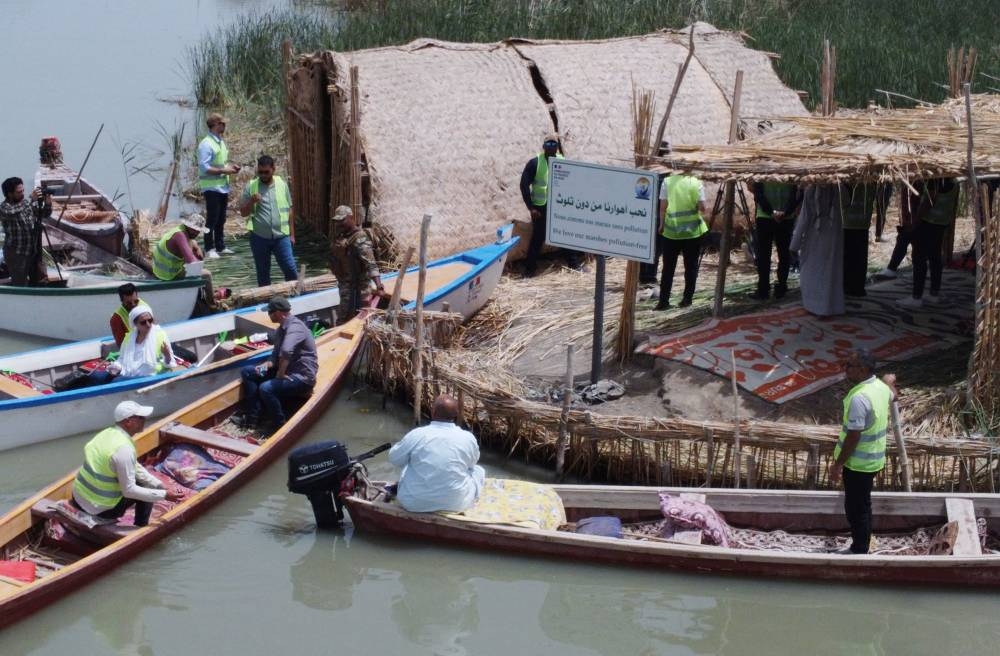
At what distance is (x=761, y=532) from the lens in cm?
897

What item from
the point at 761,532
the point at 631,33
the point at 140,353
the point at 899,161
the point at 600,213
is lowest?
the point at 761,532

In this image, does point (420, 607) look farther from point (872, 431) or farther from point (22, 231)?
point (22, 231)

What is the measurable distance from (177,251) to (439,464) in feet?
18.8

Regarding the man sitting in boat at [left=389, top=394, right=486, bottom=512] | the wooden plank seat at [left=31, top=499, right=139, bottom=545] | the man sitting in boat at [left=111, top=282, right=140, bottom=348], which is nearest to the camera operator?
the man sitting in boat at [left=111, top=282, right=140, bottom=348]

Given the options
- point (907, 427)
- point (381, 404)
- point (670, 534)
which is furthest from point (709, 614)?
point (381, 404)

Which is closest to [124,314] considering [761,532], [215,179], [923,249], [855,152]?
[215,179]

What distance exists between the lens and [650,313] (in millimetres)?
12586

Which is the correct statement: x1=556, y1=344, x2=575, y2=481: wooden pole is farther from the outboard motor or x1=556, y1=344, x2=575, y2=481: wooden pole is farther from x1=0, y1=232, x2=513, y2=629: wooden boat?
x1=0, y1=232, x2=513, y2=629: wooden boat

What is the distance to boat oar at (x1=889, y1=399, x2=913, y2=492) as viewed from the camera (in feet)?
28.7

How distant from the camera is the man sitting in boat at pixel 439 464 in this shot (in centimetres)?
841

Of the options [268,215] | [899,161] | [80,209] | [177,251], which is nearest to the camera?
[899,161]

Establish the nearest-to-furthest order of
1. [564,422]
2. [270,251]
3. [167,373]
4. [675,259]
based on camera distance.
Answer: [564,422], [167,373], [675,259], [270,251]

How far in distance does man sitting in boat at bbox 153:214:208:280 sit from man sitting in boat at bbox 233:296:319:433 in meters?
2.67

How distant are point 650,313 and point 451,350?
209 centimetres
